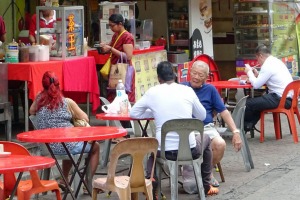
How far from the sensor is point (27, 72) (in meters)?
11.1

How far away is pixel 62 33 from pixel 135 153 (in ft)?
15.5

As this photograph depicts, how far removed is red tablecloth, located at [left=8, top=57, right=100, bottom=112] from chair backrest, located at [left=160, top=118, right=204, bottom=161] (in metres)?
3.15

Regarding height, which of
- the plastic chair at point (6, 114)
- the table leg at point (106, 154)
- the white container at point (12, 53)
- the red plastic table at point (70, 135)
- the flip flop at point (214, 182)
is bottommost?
the flip flop at point (214, 182)

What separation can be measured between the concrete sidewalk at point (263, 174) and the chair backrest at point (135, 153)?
1.47 metres

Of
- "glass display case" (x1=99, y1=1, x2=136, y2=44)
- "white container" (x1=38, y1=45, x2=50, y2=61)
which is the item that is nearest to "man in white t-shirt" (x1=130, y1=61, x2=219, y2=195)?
"white container" (x1=38, y1=45, x2=50, y2=61)

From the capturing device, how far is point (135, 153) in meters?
7.56

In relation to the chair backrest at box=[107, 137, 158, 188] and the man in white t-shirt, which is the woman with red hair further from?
the chair backrest at box=[107, 137, 158, 188]

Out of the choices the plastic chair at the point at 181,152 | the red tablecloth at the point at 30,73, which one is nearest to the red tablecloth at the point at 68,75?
the red tablecloth at the point at 30,73

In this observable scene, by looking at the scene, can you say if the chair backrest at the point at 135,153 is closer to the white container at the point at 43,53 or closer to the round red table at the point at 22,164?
the round red table at the point at 22,164

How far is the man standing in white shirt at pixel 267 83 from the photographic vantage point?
1245 cm

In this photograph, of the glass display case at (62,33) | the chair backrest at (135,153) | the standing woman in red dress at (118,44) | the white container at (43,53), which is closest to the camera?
the chair backrest at (135,153)

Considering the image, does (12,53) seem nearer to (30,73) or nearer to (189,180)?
(30,73)

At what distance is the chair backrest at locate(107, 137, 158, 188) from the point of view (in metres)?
7.48

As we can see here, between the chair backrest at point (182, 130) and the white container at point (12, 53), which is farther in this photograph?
the white container at point (12, 53)
